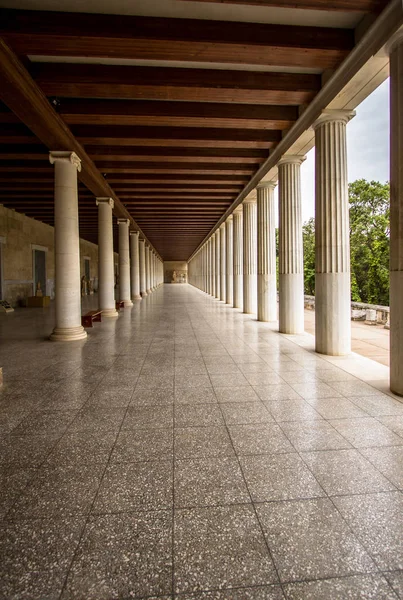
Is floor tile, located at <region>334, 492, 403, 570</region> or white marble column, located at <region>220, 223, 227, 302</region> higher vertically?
white marble column, located at <region>220, 223, 227, 302</region>

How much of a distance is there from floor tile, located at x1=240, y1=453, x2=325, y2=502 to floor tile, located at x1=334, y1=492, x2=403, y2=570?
0.28m

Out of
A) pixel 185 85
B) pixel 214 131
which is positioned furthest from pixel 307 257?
pixel 185 85

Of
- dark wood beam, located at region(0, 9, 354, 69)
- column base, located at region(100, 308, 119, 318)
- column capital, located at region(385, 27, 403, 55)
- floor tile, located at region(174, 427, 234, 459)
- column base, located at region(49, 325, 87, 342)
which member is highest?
dark wood beam, located at region(0, 9, 354, 69)

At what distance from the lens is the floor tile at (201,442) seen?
11.8 feet

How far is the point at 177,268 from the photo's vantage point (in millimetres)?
90312

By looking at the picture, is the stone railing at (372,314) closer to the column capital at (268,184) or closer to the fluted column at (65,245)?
the column capital at (268,184)

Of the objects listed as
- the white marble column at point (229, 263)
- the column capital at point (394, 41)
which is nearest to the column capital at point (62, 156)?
the column capital at point (394, 41)

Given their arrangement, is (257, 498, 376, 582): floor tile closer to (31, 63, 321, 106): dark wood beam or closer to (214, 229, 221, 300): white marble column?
(31, 63, 321, 106): dark wood beam

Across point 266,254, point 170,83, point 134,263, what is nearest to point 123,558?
point 170,83

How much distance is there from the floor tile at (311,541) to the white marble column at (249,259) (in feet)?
51.6

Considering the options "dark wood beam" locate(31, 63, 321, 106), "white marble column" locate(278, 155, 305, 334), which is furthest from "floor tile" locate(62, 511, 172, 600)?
"white marble column" locate(278, 155, 305, 334)

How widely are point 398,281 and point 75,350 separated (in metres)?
7.32

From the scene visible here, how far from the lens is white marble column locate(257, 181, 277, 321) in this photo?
1454 centimetres

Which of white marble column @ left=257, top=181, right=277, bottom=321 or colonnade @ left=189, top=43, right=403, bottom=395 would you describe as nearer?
colonnade @ left=189, top=43, right=403, bottom=395
